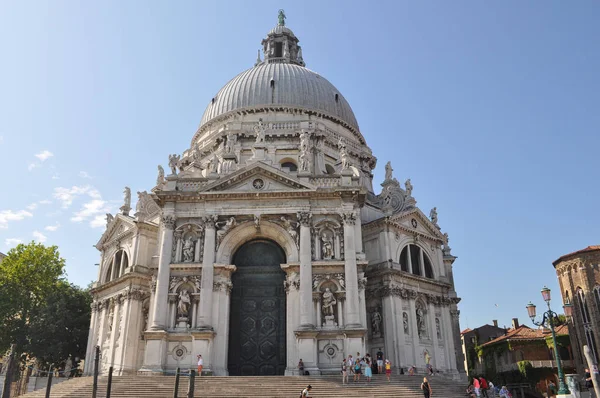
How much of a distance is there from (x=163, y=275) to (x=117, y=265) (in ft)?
35.4

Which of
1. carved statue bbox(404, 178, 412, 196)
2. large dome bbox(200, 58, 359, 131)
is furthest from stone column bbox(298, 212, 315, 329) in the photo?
large dome bbox(200, 58, 359, 131)

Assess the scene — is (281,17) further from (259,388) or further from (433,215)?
(259,388)

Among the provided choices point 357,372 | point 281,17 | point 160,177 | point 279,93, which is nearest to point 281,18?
point 281,17

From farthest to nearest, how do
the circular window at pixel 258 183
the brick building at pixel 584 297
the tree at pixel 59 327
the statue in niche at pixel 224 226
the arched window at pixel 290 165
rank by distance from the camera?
1. the brick building at pixel 584 297
2. the arched window at pixel 290 165
3. the tree at pixel 59 327
4. the circular window at pixel 258 183
5. the statue in niche at pixel 224 226

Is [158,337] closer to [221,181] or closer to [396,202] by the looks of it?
[221,181]

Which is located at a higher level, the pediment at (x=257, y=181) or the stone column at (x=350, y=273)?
the pediment at (x=257, y=181)

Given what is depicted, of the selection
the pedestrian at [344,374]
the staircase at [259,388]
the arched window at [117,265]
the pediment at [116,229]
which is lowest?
the staircase at [259,388]

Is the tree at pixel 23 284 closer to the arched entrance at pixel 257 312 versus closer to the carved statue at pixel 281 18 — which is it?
the arched entrance at pixel 257 312

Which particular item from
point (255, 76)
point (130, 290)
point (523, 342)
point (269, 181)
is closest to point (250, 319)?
point (269, 181)

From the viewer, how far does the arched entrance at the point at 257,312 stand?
2584 centimetres

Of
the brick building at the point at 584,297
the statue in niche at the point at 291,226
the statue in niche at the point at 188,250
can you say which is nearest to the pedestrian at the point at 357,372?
the statue in niche at the point at 291,226

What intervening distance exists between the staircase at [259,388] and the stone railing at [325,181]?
34.1 feet

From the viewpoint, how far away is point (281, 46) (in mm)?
51125

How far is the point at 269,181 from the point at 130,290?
11.9 m
